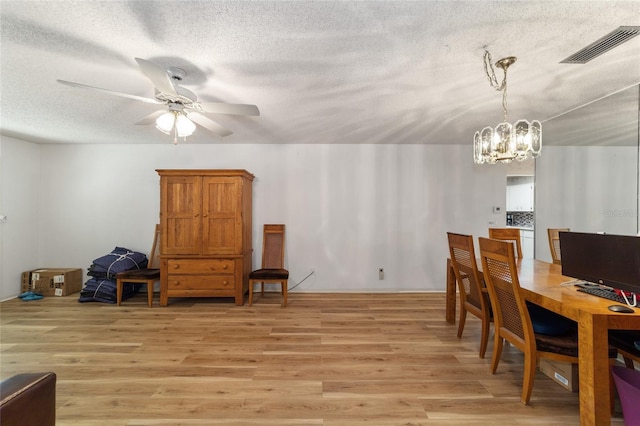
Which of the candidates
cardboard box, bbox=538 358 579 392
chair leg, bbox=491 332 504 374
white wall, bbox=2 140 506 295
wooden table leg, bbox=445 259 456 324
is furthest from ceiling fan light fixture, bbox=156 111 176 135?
cardboard box, bbox=538 358 579 392

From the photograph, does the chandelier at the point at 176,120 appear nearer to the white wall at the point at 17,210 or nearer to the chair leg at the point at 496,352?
the chair leg at the point at 496,352

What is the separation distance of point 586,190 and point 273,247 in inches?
185

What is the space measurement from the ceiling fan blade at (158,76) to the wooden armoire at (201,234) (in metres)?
1.79

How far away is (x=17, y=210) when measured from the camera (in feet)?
12.8

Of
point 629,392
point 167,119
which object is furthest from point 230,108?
point 629,392

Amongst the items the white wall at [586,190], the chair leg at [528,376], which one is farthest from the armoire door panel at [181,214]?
the white wall at [586,190]

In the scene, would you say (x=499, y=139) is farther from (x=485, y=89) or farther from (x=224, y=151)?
(x=224, y=151)

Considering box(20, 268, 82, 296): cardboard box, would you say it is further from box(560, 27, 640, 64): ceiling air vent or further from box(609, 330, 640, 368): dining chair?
box(560, 27, 640, 64): ceiling air vent

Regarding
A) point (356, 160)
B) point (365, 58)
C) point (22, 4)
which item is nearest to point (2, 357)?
point (22, 4)

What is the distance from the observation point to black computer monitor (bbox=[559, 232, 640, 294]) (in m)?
1.51

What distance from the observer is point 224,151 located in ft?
13.8

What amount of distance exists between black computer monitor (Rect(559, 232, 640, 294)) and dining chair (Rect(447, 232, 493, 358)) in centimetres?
59

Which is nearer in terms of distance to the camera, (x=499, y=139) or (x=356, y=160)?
(x=499, y=139)

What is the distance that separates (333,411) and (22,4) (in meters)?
2.88
